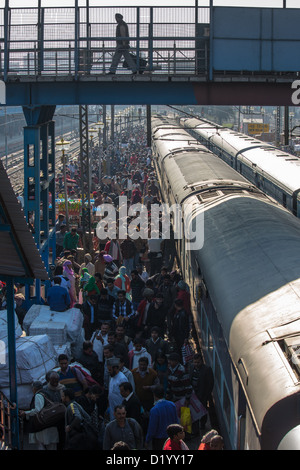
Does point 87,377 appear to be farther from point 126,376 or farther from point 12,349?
point 12,349

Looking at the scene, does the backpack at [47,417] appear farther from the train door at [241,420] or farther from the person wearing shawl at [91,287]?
the person wearing shawl at [91,287]

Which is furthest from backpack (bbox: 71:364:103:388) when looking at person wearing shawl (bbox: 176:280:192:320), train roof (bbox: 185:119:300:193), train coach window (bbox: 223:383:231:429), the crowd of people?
train roof (bbox: 185:119:300:193)

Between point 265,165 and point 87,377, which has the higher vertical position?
point 265,165

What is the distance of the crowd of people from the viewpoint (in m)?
7.37

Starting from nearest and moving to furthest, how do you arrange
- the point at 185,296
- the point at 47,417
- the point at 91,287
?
the point at 47,417 → the point at 185,296 → the point at 91,287

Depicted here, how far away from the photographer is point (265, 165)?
58.2 feet

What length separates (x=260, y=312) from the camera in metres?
6.73

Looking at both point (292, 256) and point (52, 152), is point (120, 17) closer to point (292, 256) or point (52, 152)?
point (52, 152)

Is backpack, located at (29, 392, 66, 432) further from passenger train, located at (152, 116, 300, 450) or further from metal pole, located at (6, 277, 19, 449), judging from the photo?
passenger train, located at (152, 116, 300, 450)

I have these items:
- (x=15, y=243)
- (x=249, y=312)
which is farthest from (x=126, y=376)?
(x=15, y=243)

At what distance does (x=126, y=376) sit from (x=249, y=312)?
251cm

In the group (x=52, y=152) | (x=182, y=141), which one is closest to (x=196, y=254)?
(x=52, y=152)

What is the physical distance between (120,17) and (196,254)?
5.56 m

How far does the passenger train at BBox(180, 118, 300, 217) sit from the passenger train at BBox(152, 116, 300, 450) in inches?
40.9
